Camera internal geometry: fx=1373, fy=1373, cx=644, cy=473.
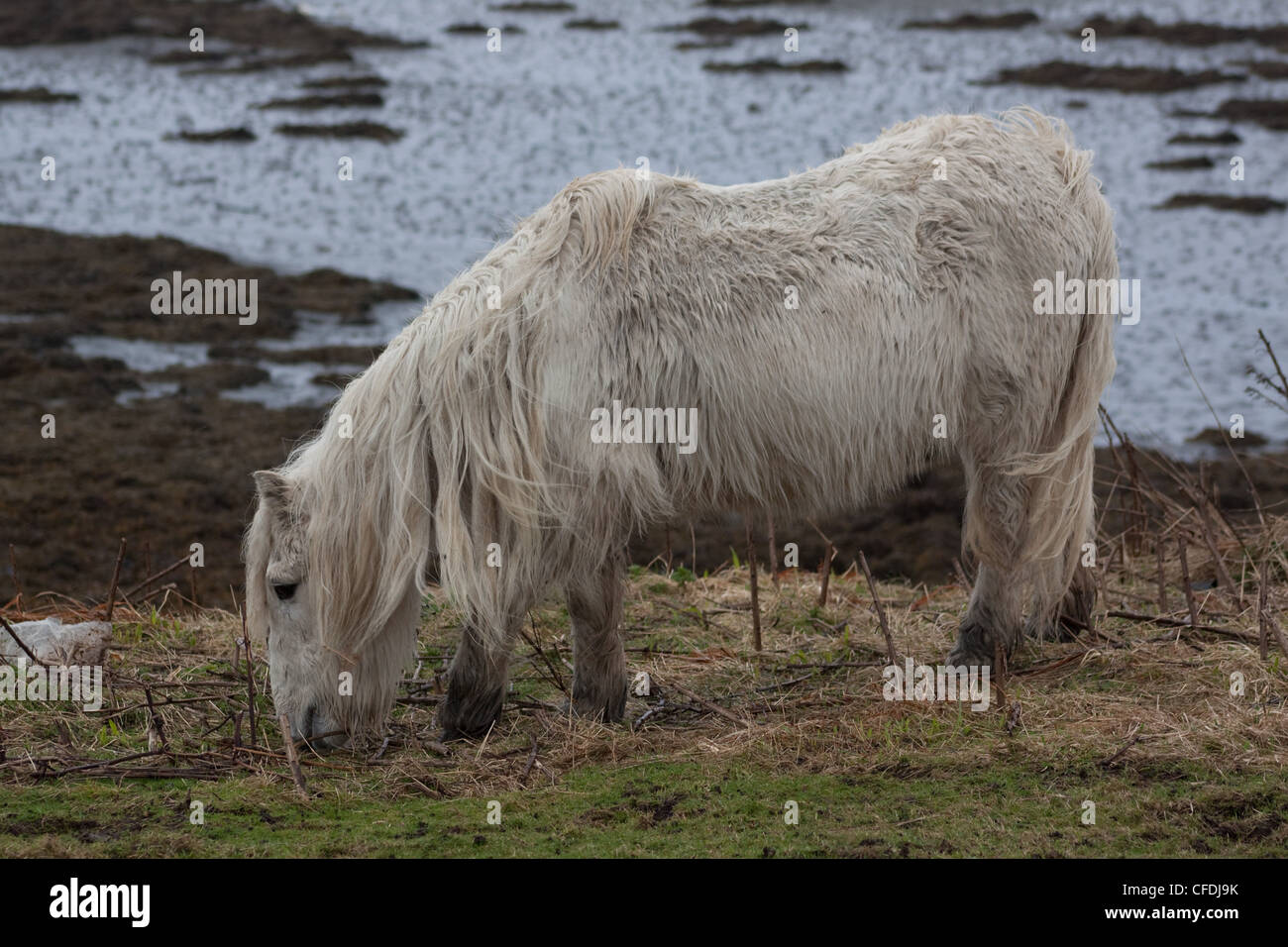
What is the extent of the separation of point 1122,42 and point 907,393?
78.8 ft

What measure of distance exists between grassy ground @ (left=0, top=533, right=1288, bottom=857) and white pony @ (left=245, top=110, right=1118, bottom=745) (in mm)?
386

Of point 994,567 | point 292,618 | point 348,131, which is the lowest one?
point 292,618

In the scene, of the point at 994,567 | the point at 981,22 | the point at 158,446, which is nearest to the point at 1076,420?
the point at 994,567

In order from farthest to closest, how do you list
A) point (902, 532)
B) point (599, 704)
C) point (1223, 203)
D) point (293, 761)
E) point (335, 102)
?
point (335, 102) → point (1223, 203) → point (902, 532) → point (599, 704) → point (293, 761)

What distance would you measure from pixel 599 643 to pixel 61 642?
2213mm

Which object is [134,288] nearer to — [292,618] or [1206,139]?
[292,618]

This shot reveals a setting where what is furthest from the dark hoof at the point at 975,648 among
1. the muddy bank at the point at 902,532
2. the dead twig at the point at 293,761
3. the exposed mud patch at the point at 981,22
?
the exposed mud patch at the point at 981,22

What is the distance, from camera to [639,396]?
4660 mm

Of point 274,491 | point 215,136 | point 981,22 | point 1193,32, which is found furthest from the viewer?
point 981,22

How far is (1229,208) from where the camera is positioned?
18594 millimetres

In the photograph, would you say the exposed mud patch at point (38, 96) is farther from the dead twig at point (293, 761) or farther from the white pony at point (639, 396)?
the dead twig at point (293, 761)

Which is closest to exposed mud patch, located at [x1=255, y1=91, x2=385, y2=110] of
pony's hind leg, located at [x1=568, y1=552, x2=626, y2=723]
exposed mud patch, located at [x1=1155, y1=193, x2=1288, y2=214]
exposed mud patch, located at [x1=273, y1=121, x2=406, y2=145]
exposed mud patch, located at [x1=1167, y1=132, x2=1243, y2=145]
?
exposed mud patch, located at [x1=273, y1=121, x2=406, y2=145]

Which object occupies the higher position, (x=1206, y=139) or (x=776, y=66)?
(x=776, y=66)
